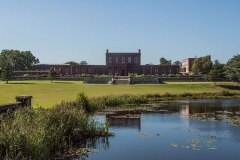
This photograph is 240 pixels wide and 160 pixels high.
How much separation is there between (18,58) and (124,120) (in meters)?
91.4

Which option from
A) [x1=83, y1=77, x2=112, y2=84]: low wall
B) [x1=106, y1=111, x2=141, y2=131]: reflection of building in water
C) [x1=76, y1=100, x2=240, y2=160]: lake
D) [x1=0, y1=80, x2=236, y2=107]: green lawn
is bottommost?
[x1=76, y1=100, x2=240, y2=160]: lake

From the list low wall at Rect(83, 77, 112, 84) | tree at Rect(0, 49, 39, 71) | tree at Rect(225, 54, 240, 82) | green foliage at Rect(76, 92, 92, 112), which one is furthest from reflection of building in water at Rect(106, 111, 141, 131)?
tree at Rect(0, 49, 39, 71)

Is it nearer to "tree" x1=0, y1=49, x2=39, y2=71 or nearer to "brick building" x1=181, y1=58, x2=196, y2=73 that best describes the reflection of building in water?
"tree" x1=0, y1=49, x2=39, y2=71

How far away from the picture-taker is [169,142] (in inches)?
621

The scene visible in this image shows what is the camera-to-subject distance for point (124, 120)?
2244 cm

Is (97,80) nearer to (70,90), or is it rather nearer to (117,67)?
(70,90)

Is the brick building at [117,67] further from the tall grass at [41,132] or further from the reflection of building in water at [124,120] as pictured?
the tall grass at [41,132]

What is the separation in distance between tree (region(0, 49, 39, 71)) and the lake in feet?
294

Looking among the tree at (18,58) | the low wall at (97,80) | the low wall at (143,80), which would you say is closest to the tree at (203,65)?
the low wall at (143,80)

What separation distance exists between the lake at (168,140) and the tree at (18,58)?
89.7 m

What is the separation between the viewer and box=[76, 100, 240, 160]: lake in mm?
13523

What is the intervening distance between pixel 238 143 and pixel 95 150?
23.1 ft

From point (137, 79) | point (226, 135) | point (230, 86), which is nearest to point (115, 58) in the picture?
point (137, 79)

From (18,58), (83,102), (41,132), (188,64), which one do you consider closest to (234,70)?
(83,102)
